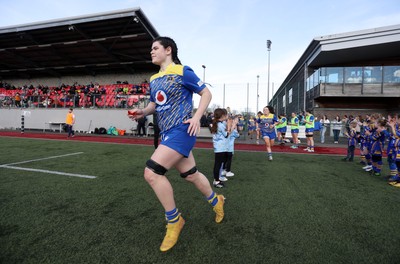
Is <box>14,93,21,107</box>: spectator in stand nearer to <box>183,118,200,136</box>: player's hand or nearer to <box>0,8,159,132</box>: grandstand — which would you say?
<box>0,8,159,132</box>: grandstand

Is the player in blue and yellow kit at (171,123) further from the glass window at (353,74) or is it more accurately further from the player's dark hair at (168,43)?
the glass window at (353,74)

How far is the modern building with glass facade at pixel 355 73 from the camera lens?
17.4 metres

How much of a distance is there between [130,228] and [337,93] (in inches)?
837

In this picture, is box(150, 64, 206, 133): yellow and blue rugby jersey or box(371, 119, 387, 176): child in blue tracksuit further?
box(371, 119, 387, 176): child in blue tracksuit

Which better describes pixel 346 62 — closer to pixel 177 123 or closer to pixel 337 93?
pixel 337 93

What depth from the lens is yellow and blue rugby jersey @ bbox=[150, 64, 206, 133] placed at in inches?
93.4

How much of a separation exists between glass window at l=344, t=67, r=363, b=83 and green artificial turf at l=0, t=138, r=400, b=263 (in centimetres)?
1752

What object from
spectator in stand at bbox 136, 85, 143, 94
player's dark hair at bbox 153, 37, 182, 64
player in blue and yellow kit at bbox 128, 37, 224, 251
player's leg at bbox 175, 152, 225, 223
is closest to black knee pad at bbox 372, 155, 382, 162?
player's leg at bbox 175, 152, 225, 223

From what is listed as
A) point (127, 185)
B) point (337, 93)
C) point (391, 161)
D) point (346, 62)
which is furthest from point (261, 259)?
point (346, 62)

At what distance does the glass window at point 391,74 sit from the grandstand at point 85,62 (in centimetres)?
1925

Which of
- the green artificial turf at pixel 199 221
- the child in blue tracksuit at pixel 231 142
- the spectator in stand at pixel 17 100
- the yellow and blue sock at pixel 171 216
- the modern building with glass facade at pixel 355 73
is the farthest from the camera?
the spectator in stand at pixel 17 100

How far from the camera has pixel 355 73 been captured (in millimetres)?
18969

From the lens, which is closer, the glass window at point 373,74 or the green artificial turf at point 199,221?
the green artificial turf at point 199,221

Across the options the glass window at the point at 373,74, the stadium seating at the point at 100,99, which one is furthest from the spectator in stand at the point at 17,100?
the glass window at the point at 373,74
